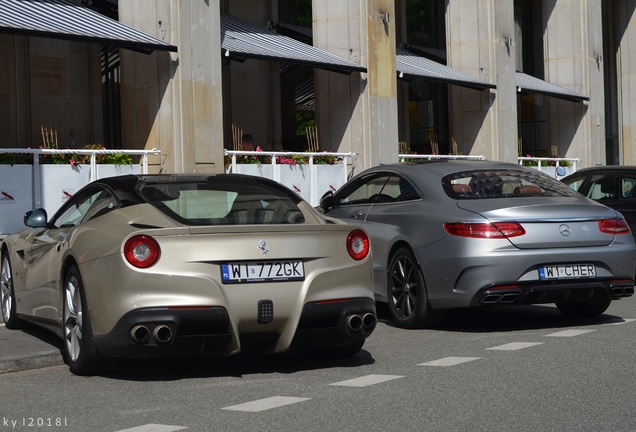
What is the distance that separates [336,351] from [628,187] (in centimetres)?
767

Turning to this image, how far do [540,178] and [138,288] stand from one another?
16.5 ft

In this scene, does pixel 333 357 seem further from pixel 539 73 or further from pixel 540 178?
pixel 539 73

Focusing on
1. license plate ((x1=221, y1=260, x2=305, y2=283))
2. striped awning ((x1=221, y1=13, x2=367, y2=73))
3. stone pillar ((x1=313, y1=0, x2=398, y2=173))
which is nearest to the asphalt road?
license plate ((x1=221, y1=260, x2=305, y2=283))

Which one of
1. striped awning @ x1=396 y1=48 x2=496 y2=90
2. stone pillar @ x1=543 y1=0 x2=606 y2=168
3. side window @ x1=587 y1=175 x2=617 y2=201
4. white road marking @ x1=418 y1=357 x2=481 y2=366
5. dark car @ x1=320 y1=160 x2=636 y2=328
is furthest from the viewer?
stone pillar @ x1=543 y1=0 x2=606 y2=168

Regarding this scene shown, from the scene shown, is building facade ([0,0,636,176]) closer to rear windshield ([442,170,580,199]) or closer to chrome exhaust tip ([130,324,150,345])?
rear windshield ([442,170,580,199])

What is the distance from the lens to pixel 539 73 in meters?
44.0

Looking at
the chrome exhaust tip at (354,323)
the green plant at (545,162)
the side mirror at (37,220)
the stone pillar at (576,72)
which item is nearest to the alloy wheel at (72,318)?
the side mirror at (37,220)

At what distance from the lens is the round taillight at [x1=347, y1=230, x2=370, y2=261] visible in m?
8.38

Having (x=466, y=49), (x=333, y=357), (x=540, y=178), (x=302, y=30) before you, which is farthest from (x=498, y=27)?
(x=333, y=357)

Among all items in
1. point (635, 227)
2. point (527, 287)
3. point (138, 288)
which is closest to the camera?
point (138, 288)

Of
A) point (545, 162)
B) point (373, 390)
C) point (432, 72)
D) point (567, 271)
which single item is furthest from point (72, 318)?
point (545, 162)

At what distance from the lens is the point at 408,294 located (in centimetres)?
1101

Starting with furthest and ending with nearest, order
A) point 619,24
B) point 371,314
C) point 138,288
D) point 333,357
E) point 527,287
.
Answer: point 619,24, point 527,287, point 333,357, point 371,314, point 138,288

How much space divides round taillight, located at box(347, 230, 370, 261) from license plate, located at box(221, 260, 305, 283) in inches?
17.8
